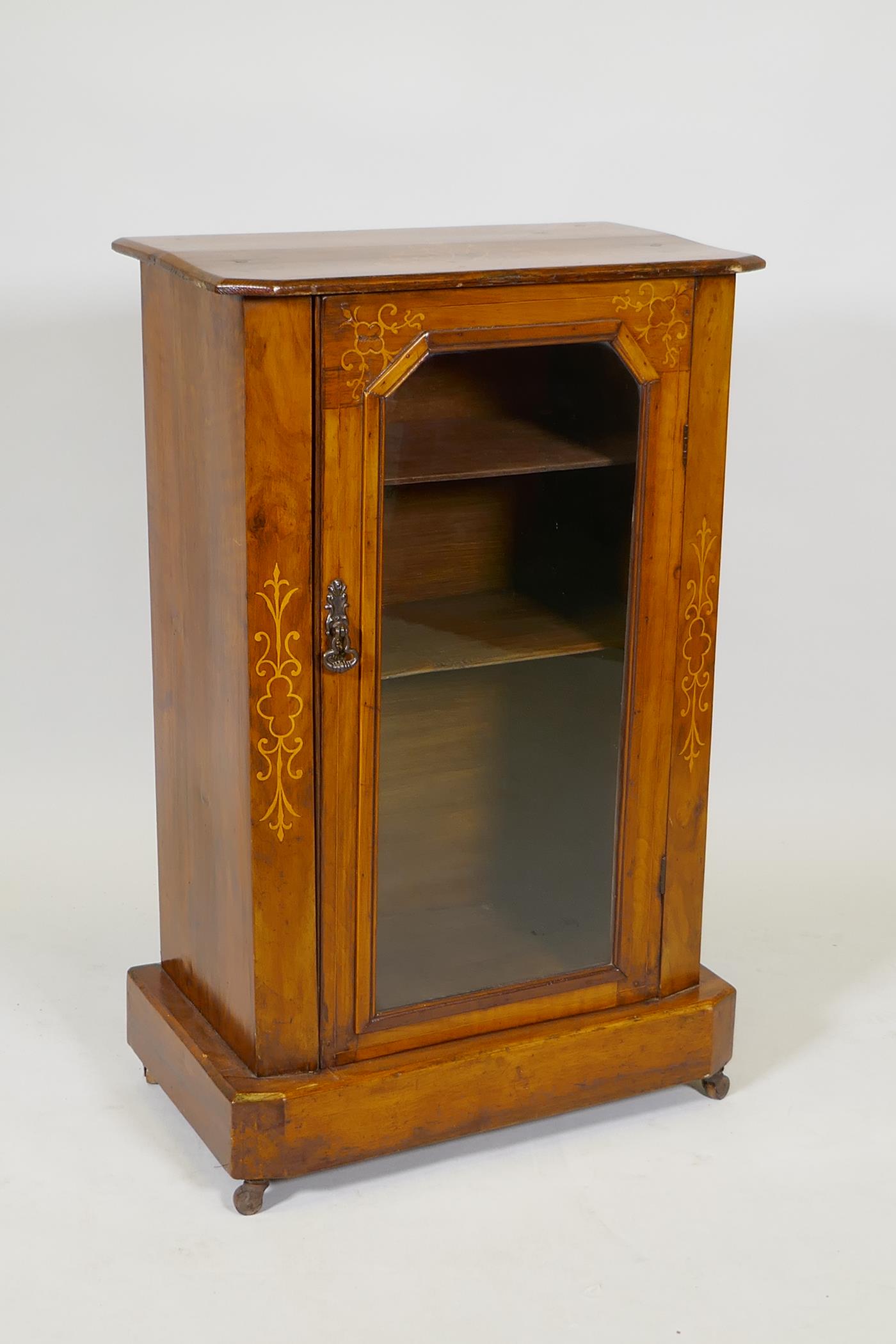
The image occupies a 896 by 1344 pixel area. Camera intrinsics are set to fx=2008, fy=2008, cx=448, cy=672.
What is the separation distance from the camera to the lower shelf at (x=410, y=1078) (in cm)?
264

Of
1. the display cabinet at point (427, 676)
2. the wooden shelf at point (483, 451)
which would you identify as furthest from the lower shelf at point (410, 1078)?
the wooden shelf at point (483, 451)

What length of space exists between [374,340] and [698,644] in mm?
673

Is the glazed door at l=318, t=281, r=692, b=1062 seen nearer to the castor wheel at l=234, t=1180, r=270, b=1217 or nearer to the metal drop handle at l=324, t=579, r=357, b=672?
the metal drop handle at l=324, t=579, r=357, b=672

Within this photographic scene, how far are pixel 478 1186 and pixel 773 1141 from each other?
0.43 meters

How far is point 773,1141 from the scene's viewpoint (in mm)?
2824

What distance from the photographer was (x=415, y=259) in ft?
8.45

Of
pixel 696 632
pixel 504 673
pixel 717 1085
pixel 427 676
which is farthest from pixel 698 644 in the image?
pixel 717 1085

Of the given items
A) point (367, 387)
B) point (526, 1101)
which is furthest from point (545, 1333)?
point (367, 387)

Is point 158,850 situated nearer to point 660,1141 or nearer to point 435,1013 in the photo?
point 435,1013

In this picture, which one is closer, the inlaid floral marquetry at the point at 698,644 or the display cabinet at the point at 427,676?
the display cabinet at the point at 427,676

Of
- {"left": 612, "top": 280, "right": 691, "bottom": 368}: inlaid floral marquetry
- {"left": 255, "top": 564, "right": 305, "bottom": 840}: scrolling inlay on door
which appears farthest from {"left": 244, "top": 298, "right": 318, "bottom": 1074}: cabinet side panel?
{"left": 612, "top": 280, "right": 691, "bottom": 368}: inlaid floral marquetry

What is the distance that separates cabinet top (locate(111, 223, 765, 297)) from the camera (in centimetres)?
238

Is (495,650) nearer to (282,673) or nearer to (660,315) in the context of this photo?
(282,673)

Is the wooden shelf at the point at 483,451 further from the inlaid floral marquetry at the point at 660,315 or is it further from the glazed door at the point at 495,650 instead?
the inlaid floral marquetry at the point at 660,315
